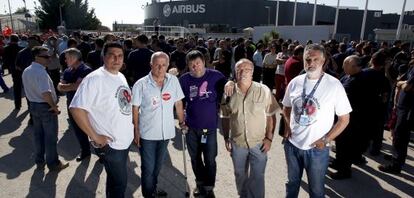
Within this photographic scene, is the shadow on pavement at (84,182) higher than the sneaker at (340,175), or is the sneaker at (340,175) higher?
the sneaker at (340,175)

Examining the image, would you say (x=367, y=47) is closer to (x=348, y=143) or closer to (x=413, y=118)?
(x=413, y=118)

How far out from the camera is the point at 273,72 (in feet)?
34.5

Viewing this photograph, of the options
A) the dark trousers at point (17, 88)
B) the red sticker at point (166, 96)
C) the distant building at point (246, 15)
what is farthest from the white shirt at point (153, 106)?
the distant building at point (246, 15)

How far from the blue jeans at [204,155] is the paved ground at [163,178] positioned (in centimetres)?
33

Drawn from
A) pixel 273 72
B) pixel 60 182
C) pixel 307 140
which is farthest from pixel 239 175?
pixel 273 72

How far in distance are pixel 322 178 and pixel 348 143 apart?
1.77 metres

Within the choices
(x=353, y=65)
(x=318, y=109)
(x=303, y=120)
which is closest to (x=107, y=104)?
(x=303, y=120)

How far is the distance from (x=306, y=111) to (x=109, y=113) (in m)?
1.93

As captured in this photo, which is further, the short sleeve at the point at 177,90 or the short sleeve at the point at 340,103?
the short sleeve at the point at 177,90

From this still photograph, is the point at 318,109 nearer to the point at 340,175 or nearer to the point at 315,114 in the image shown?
the point at 315,114

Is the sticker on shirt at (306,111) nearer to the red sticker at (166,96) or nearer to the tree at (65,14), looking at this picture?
the red sticker at (166,96)

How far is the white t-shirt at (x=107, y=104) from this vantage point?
2875 millimetres

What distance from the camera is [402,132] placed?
4.89 m

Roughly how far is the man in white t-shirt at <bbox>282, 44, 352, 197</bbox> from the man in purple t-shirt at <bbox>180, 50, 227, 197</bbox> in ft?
3.33
